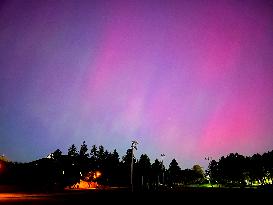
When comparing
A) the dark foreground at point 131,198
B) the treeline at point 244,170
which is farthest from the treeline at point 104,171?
the dark foreground at point 131,198

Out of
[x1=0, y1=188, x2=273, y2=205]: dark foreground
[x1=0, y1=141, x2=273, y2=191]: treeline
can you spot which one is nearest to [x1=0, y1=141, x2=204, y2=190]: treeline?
[x1=0, y1=141, x2=273, y2=191]: treeline

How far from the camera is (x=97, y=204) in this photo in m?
25.8

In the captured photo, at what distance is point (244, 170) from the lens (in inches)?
6250

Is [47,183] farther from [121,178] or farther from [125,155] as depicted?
[125,155]

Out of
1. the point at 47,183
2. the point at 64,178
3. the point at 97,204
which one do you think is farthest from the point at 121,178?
the point at 97,204

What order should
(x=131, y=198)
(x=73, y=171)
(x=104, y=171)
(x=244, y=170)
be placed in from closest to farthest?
(x=131, y=198) < (x=73, y=171) < (x=104, y=171) < (x=244, y=170)

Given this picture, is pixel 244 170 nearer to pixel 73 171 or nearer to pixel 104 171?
pixel 104 171

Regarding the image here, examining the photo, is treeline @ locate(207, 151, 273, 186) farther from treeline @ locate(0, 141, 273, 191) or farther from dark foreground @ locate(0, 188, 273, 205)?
dark foreground @ locate(0, 188, 273, 205)

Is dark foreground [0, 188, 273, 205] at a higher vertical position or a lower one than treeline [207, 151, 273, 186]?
lower

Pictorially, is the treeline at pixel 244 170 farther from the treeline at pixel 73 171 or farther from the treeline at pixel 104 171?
the treeline at pixel 73 171

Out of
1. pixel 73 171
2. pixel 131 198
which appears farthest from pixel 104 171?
pixel 131 198

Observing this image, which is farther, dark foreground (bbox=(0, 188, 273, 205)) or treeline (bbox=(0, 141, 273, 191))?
treeline (bbox=(0, 141, 273, 191))

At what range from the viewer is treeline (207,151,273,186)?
5640 inches

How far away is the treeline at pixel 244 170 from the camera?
143 meters
